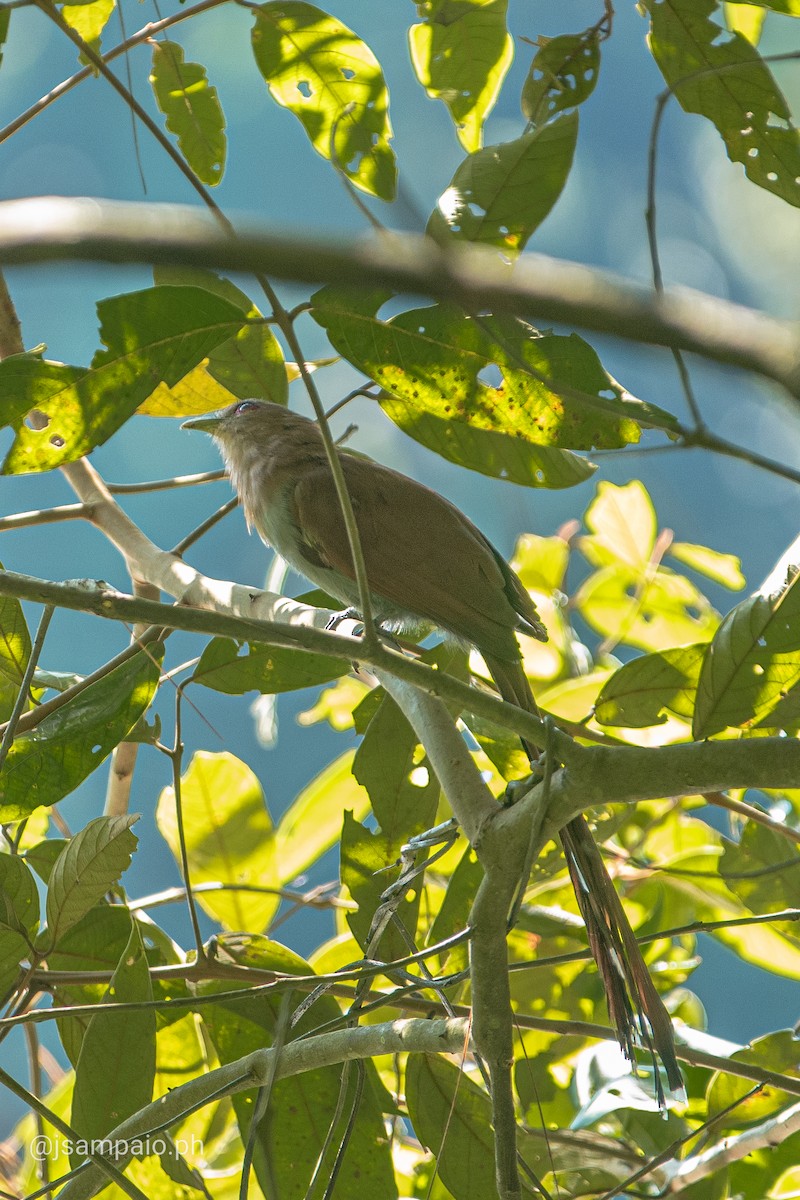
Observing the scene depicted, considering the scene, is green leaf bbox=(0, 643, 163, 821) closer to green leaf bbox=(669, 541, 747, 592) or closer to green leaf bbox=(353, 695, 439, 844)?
green leaf bbox=(353, 695, 439, 844)

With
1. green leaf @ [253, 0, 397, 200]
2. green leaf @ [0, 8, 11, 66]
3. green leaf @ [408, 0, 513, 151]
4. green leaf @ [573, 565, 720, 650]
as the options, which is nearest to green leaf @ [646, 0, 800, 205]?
green leaf @ [408, 0, 513, 151]

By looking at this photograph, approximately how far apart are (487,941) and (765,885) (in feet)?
2.55

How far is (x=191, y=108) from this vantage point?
5.90 ft

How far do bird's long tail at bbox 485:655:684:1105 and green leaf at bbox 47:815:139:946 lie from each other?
0.60 m

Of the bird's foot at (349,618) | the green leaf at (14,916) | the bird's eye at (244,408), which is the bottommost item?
the green leaf at (14,916)

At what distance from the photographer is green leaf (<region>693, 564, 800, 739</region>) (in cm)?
128

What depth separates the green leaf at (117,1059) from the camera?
50.3 inches

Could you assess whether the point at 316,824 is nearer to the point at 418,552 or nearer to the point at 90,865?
the point at 418,552

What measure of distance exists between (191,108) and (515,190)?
2.62 ft

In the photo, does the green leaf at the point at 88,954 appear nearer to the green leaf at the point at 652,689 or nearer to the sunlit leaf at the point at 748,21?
the green leaf at the point at 652,689

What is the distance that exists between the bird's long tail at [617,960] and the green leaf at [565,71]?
3.58 feet

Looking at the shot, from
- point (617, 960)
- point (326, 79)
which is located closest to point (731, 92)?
point (326, 79)

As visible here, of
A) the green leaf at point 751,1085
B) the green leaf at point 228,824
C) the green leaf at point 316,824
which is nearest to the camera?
the green leaf at point 751,1085

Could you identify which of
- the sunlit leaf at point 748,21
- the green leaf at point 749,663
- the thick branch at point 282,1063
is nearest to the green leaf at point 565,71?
the sunlit leaf at point 748,21
